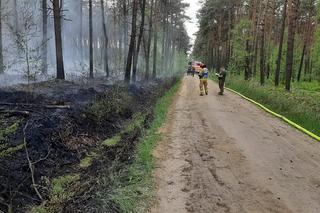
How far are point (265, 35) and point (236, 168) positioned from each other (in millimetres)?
32419

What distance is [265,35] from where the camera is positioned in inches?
1479

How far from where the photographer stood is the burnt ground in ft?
19.0

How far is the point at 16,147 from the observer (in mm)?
7086

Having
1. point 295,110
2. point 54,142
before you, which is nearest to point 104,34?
point 295,110

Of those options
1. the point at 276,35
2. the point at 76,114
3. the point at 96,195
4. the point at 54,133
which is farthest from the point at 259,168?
the point at 276,35

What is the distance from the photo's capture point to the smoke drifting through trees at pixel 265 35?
3017cm

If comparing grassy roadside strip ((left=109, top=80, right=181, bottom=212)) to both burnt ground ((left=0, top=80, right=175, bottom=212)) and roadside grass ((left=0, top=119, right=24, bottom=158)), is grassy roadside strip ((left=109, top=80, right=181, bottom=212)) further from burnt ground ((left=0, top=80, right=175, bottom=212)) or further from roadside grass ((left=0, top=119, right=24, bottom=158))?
roadside grass ((left=0, top=119, right=24, bottom=158))

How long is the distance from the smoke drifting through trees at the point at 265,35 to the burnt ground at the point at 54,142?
14402 mm

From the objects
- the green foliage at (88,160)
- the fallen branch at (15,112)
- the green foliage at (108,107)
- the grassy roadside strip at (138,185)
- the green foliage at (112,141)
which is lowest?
the green foliage at (88,160)

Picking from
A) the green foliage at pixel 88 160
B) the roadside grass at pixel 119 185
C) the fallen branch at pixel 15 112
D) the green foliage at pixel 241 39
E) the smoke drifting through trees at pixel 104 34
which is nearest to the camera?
the roadside grass at pixel 119 185

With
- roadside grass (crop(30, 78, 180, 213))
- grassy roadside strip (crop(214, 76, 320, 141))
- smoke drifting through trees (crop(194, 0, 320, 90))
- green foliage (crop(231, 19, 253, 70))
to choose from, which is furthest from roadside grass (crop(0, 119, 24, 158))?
green foliage (crop(231, 19, 253, 70))

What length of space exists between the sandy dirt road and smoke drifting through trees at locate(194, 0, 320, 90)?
12.5m

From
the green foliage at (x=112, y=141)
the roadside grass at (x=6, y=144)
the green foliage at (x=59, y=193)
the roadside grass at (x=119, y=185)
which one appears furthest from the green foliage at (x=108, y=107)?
the green foliage at (x=59, y=193)

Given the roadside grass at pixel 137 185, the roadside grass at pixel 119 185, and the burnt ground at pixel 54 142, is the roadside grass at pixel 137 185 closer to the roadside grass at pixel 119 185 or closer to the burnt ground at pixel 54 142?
the roadside grass at pixel 119 185
